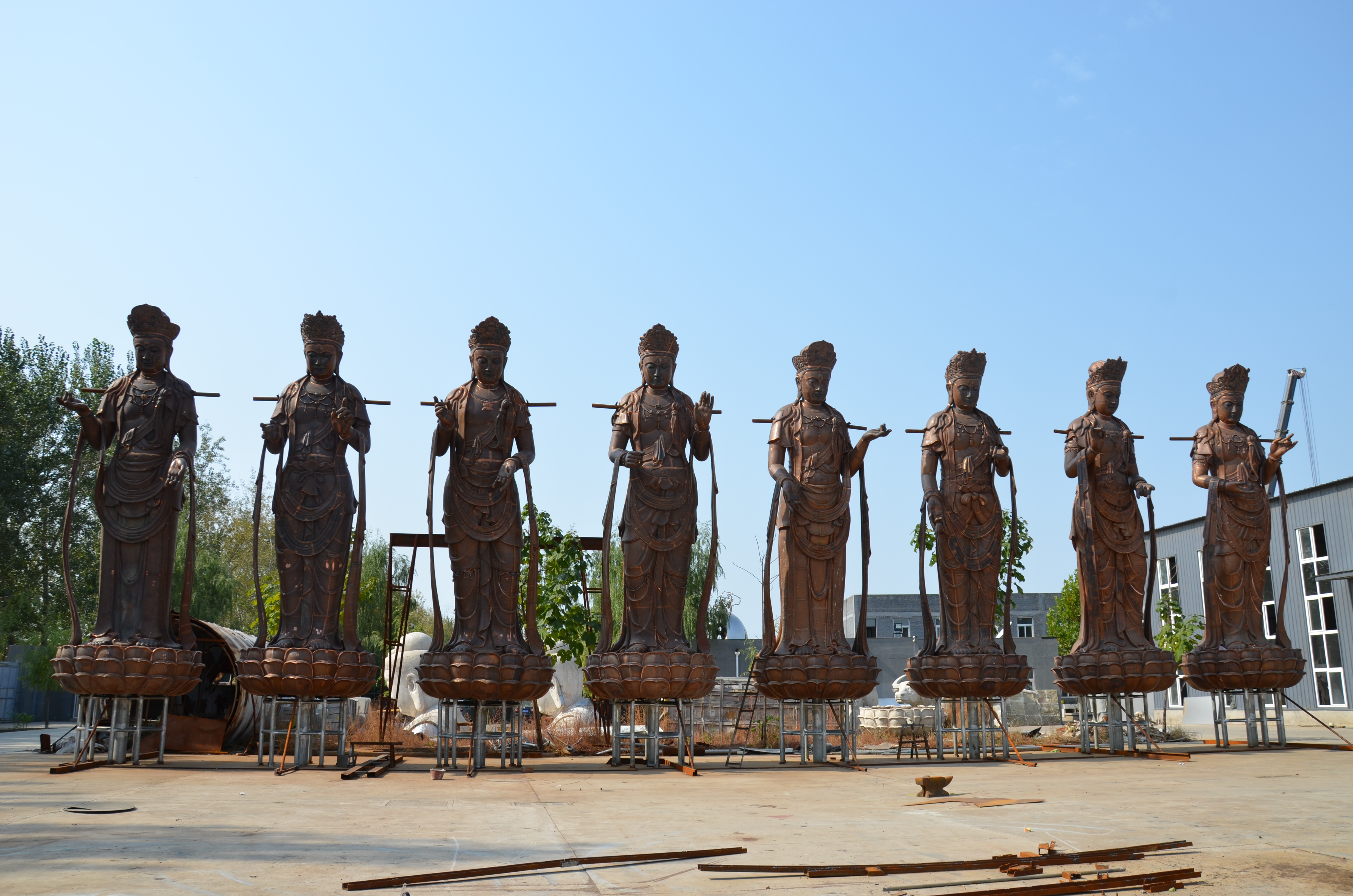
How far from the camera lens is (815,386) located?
12820 millimetres

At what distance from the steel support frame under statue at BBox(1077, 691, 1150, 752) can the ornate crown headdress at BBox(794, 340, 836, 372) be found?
504 centimetres

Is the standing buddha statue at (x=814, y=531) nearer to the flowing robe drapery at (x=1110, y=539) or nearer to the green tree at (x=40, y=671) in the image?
the flowing robe drapery at (x=1110, y=539)

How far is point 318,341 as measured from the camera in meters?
12.1

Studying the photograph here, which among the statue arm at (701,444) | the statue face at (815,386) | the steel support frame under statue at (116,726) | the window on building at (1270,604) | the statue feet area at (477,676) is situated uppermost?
the statue face at (815,386)

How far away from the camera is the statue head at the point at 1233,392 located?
46.2 ft

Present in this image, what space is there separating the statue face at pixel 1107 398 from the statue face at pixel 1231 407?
5.00 ft

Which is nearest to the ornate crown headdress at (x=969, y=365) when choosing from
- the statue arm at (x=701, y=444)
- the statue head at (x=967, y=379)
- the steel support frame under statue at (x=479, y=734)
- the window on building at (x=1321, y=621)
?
the statue head at (x=967, y=379)

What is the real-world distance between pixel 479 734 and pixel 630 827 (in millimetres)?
4934

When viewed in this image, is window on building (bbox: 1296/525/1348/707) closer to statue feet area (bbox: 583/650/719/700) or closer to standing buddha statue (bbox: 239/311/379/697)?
statue feet area (bbox: 583/650/719/700)

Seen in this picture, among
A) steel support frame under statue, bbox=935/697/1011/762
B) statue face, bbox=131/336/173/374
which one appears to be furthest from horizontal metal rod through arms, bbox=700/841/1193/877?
statue face, bbox=131/336/173/374

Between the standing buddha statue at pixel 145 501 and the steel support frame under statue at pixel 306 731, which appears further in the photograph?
the standing buddha statue at pixel 145 501

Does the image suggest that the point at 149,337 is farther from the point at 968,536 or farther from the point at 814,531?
the point at 968,536

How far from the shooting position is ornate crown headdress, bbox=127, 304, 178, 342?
12.1 m

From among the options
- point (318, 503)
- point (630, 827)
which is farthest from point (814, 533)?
point (630, 827)
